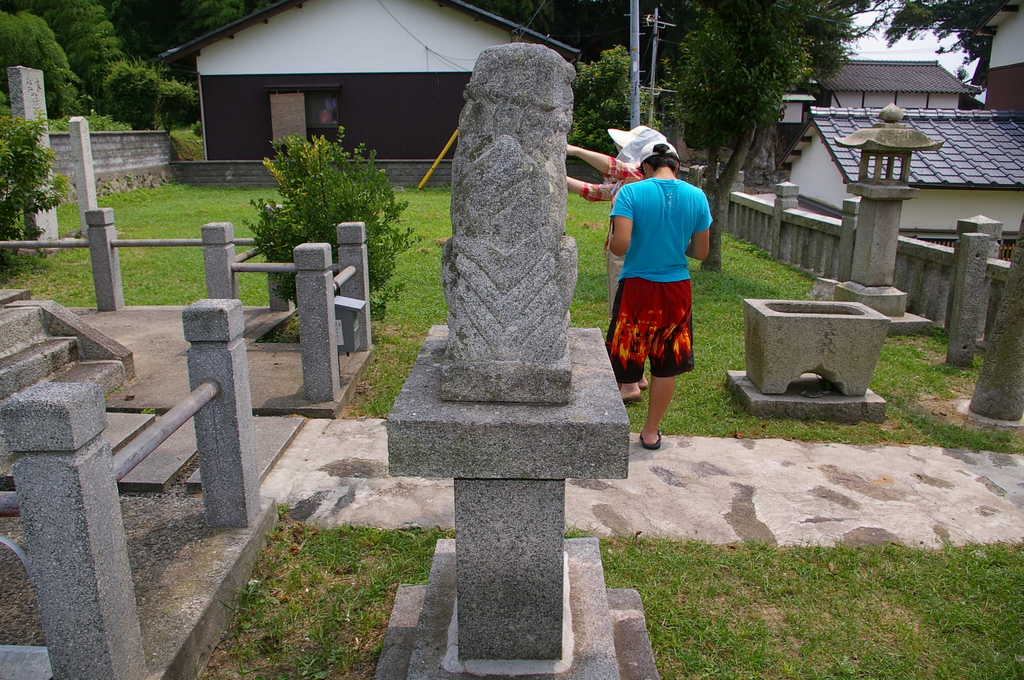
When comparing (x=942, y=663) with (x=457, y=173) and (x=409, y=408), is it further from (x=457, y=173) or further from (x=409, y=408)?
(x=457, y=173)

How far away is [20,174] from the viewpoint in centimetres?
928

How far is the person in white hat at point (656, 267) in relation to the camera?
13.7 ft

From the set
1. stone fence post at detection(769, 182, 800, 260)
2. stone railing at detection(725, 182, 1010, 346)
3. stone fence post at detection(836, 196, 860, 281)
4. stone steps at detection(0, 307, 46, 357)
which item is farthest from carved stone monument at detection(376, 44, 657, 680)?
stone fence post at detection(769, 182, 800, 260)

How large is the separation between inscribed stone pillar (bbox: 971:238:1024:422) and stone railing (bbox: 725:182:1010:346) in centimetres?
140

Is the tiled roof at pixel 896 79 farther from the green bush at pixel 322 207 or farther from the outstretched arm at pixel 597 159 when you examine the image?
the outstretched arm at pixel 597 159

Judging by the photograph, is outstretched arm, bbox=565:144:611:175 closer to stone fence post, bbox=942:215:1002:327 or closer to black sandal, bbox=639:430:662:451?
black sandal, bbox=639:430:662:451

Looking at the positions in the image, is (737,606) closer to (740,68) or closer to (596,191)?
(596,191)

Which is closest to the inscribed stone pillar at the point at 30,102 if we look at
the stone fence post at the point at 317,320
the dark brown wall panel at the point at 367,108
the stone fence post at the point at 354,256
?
the stone fence post at the point at 354,256

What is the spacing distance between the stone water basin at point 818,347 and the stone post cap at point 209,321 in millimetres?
3760

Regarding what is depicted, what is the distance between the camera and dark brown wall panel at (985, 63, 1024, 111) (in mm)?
18891

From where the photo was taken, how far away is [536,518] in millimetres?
2312

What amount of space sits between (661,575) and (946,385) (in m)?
4.15

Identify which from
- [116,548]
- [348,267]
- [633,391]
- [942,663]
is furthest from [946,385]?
[116,548]

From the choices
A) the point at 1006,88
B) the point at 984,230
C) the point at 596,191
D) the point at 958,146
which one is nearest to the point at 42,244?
the point at 596,191
